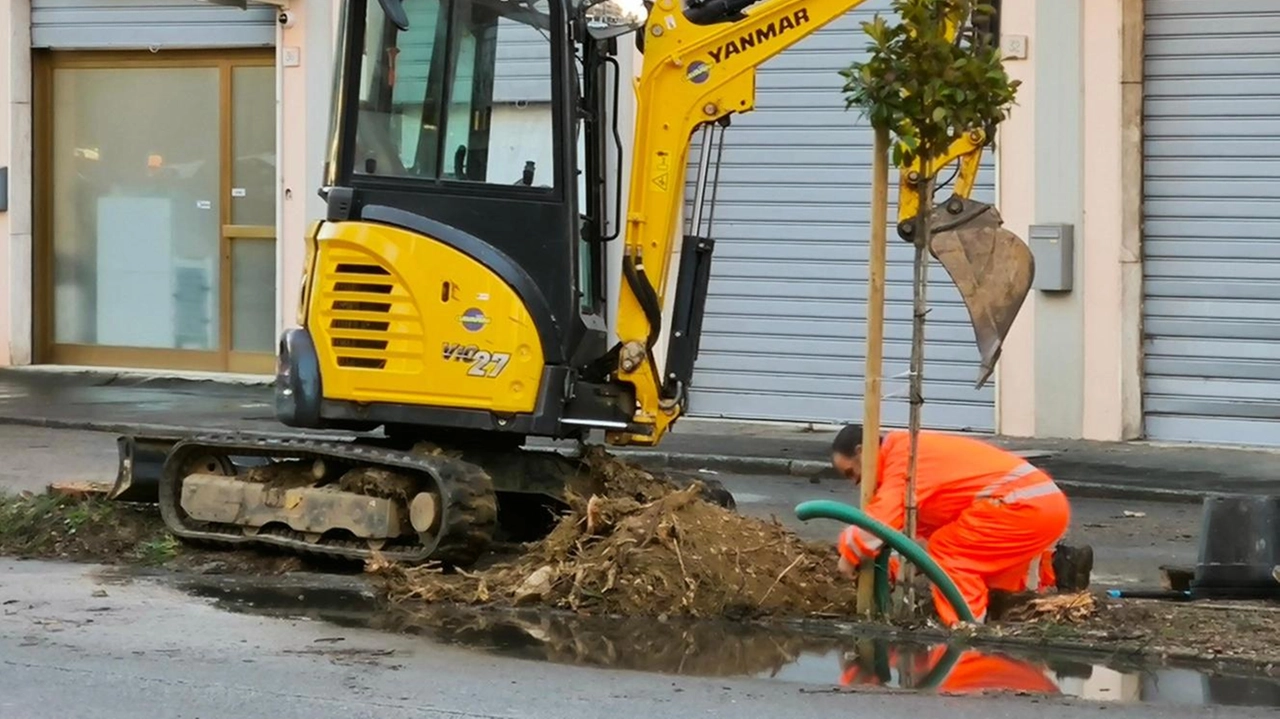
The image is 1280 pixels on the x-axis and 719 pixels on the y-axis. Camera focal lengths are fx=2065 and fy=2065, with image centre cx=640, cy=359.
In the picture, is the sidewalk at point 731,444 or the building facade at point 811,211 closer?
the sidewalk at point 731,444

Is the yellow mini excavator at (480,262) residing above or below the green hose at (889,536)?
above

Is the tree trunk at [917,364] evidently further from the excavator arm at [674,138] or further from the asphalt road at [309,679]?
the excavator arm at [674,138]

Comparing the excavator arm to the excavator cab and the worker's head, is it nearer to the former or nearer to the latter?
the excavator cab

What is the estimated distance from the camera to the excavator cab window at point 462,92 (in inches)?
394

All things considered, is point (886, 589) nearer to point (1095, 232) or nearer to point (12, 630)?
point (12, 630)

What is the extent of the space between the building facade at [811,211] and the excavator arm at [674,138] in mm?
3560

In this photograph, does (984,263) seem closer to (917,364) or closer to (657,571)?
(917,364)

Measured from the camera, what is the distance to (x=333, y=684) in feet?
24.6

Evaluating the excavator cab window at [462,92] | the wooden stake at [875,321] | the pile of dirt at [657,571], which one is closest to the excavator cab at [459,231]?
the excavator cab window at [462,92]

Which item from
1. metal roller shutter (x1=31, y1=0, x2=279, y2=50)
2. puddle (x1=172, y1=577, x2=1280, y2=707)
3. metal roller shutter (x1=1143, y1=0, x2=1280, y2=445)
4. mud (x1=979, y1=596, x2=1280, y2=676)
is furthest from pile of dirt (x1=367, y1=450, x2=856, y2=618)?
metal roller shutter (x1=31, y1=0, x2=279, y2=50)

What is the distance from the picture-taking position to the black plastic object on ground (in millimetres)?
9180

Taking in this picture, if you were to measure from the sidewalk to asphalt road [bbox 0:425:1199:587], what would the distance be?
200 mm

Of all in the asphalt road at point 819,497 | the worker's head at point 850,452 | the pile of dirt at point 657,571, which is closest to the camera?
the pile of dirt at point 657,571

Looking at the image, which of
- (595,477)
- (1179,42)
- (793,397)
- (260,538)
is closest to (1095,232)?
(1179,42)
